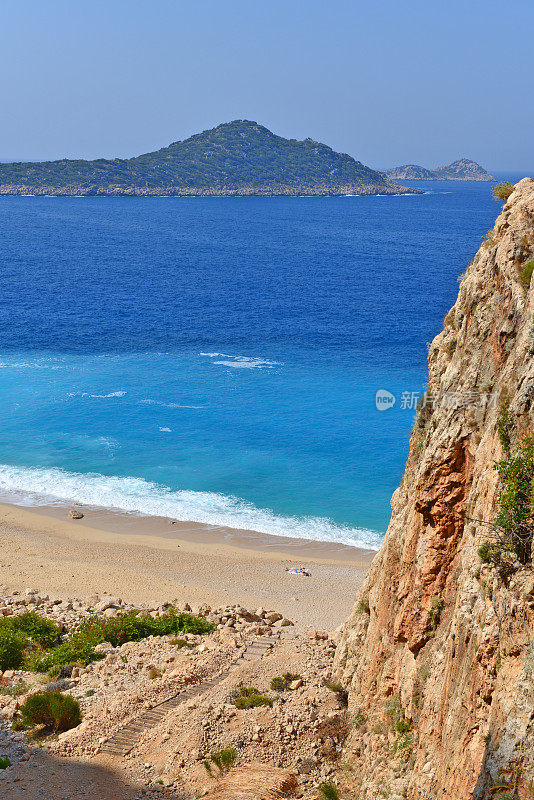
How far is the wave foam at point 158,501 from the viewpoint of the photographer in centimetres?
3692

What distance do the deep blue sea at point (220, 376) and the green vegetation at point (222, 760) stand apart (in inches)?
372

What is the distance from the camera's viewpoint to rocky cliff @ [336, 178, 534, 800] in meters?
8.47

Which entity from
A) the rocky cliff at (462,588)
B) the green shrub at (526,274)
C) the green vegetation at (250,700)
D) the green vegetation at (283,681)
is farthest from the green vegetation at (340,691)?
the green shrub at (526,274)

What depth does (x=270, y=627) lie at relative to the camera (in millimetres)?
23562

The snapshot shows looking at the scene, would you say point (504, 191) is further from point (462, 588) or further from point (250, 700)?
point (250, 700)

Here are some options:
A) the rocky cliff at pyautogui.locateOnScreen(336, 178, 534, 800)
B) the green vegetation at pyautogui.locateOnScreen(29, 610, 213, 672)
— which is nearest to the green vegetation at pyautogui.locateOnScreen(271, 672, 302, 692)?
the rocky cliff at pyautogui.locateOnScreen(336, 178, 534, 800)

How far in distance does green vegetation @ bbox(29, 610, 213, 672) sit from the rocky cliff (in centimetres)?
909

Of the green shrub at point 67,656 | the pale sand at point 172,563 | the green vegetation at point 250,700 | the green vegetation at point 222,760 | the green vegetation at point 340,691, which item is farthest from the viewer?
the pale sand at point 172,563

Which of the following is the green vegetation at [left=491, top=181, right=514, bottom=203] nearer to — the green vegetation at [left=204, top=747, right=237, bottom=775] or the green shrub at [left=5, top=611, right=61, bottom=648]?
the green vegetation at [left=204, top=747, right=237, bottom=775]

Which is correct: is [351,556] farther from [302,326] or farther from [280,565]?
[302,326]

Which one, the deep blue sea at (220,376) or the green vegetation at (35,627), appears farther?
the deep blue sea at (220,376)

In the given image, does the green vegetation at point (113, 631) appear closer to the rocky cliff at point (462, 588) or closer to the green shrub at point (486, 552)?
the rocky cliff at point (462, 588)

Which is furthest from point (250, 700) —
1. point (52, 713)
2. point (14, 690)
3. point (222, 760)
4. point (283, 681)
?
point (14, 690)

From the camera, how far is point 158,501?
39.7 m
